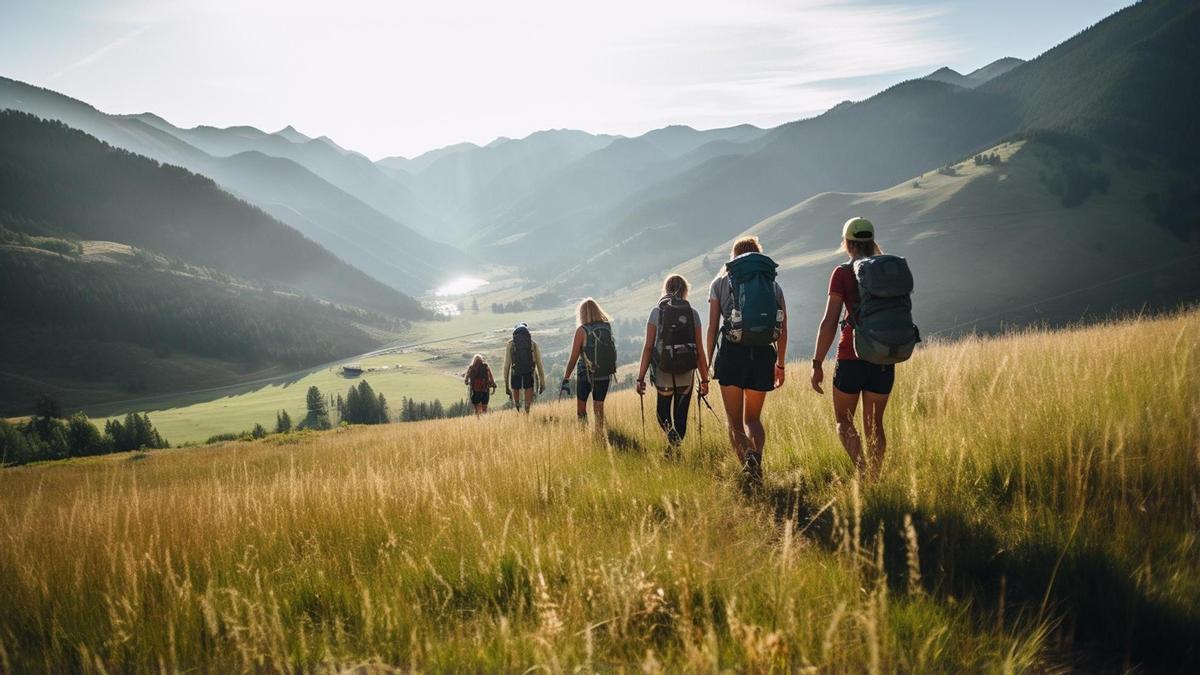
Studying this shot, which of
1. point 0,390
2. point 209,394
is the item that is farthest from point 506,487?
point 0,390

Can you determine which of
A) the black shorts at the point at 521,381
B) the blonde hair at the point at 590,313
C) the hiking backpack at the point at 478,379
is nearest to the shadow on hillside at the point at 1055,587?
the blonde hair at the point at 590,313

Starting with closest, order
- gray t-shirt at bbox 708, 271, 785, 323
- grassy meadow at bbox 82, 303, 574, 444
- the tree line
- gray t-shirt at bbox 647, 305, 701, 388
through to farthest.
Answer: gray t-shirt at bbox 708, 271, 785, 323
gray t-shirt at bbox 647, 305, 701, 388
the tree line
grassy meadow at bbox 82, 303, 574, 444

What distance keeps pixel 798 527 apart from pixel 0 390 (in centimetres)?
24627

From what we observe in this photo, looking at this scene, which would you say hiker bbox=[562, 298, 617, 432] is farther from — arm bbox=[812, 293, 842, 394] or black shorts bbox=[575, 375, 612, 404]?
arm bbox=[812, 293, 842, 394]

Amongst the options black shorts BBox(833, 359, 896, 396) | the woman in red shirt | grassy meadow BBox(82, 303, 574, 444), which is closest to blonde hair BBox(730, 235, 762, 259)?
the woman in red shirt

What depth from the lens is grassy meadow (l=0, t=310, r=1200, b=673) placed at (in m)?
2.60

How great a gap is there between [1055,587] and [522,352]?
39.7ft

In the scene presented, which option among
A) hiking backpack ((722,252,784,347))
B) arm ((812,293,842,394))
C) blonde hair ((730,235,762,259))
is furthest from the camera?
blonde hair ((730,235,762,259))

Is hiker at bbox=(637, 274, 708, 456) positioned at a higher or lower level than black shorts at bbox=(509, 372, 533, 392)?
higher

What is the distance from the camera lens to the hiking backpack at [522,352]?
14.1m

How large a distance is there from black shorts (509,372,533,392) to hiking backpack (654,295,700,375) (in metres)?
7.55

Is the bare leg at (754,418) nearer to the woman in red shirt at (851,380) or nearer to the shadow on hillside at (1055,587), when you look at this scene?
the woman in red shirt at (851,380)

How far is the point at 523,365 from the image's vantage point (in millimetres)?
14484

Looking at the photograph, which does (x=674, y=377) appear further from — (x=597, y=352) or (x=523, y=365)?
(x=523, y=365)
